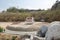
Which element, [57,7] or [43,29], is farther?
[57,7]

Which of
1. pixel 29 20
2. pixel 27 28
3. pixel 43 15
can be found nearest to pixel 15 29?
pixel 27 28

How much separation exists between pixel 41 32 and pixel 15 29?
7.91m

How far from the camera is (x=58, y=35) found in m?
4.27

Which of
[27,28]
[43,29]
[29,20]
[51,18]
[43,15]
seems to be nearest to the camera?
[43,29]

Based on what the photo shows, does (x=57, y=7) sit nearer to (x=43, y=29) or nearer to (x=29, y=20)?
(x=29, y=20)

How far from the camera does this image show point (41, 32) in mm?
8688

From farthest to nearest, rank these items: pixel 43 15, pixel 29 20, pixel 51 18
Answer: pixel 43 15 < pixel 51 18 < pixel 29 20

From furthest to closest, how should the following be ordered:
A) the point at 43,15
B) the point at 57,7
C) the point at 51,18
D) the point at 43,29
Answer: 1. the point at 57,7
2. the point at 43,15
3. the point at 51,18
4. the point at 43,29

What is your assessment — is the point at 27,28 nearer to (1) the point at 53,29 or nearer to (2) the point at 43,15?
(2) the point at 43,15

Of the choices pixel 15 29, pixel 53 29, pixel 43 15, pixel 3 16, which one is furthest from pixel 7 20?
pixel 53 29

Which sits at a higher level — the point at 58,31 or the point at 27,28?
the point at 58,31

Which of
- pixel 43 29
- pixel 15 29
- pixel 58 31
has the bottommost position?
pixel 15 29

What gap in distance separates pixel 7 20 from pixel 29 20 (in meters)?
6.88

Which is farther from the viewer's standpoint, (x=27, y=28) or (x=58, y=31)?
(x=27, y=28)
